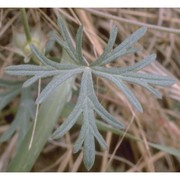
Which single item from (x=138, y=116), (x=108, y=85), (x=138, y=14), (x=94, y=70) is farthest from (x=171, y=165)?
(x=94, y=70)

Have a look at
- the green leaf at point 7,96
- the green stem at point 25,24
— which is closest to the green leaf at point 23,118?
the green leaf at point 7,96

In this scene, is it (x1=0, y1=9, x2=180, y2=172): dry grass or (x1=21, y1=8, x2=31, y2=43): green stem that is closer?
(x1=21, y1=8, x2=31, y2=43): green stem

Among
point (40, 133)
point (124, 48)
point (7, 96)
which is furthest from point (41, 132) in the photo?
point (124, 48)

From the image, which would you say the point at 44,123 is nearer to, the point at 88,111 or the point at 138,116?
the point at 88,111

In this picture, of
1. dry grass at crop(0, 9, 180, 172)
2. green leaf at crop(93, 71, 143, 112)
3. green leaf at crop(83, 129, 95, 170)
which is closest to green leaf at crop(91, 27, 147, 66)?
green leaf at crop(93, 71, 143, 112)

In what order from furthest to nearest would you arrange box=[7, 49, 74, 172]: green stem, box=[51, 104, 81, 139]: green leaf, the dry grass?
1. the dry grass
2. box=[7, 49, 74, 172]: green stem
3. box=[51, 104, 81, 139]: green leaf

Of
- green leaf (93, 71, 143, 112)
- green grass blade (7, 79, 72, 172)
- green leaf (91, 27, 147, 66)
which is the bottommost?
green grass blade (7, 79, 72, 172)

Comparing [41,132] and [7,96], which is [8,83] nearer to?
[7,96]

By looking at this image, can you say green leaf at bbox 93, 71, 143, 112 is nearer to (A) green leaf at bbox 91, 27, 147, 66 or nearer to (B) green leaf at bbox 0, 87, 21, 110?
(A) green leaf at bbox 91, 27, 147, 66
